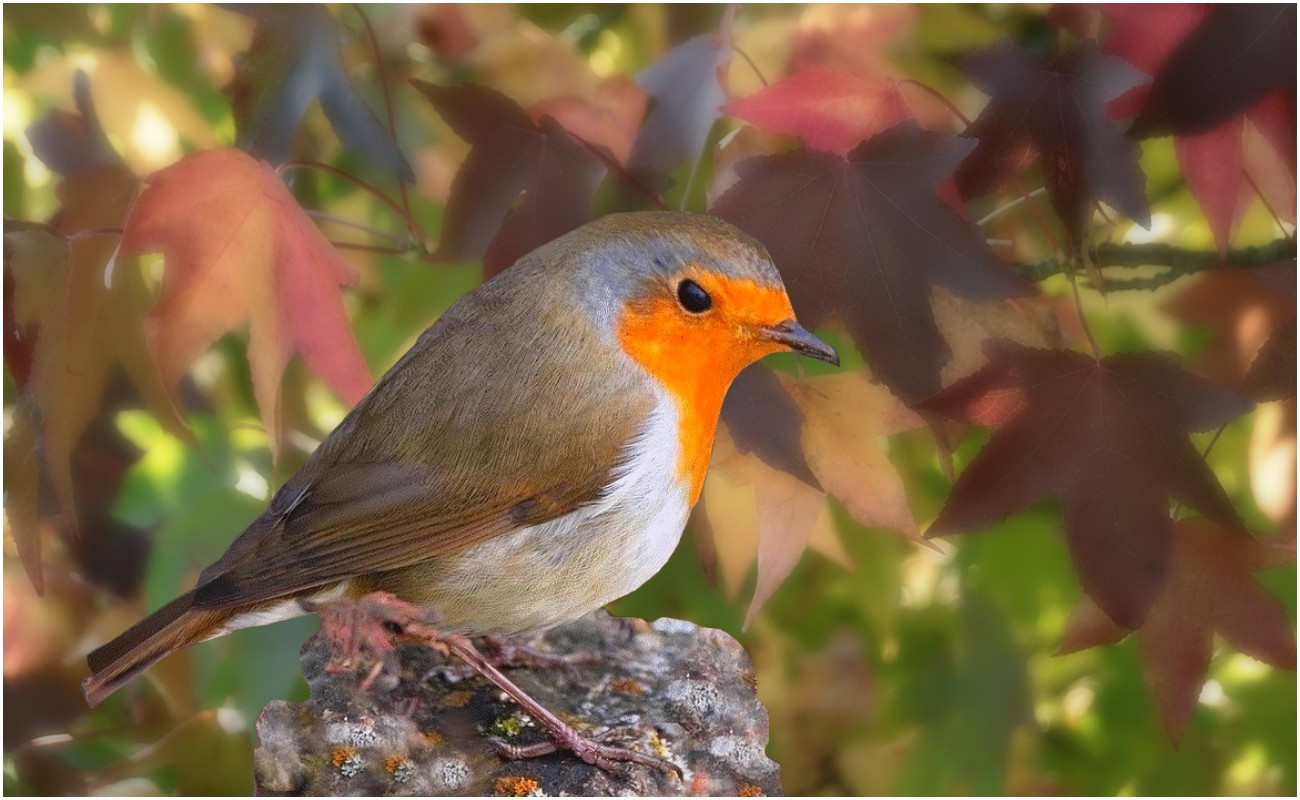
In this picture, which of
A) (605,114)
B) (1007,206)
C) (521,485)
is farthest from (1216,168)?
(521,485)

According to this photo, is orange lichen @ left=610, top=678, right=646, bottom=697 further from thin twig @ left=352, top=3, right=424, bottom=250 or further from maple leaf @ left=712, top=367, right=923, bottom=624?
thin twig @ left=352, top=3, right=424, bottom=250

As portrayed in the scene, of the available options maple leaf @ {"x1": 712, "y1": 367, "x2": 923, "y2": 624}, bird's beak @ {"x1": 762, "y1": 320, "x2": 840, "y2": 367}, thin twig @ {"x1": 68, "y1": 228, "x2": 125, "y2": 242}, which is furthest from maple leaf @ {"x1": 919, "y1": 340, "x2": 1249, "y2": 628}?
thin twig @ {"x1": 68, "y1": 228, "x2": 125, "y2": 242}

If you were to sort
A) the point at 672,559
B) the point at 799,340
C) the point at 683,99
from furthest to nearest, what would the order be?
the point at 672,559 < the point at 683,99 < the point at 799,340

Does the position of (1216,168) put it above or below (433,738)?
above

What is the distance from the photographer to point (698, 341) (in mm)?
1040

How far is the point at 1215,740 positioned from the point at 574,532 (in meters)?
0.99

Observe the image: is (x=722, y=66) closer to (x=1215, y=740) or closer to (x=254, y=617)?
(x=254, y=617)

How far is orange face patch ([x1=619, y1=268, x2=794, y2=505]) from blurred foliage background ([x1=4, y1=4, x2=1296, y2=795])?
0.31 metres

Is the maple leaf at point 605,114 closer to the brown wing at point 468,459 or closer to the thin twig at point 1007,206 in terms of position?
the brown wing at point 468,459

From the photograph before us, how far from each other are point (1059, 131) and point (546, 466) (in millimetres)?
535

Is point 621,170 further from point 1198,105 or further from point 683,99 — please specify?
point 1198,105

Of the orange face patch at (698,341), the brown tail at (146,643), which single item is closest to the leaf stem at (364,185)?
the orange face patch at (698,341)

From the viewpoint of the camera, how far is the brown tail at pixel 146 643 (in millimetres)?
1028

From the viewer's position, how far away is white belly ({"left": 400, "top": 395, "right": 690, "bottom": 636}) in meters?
1.03
